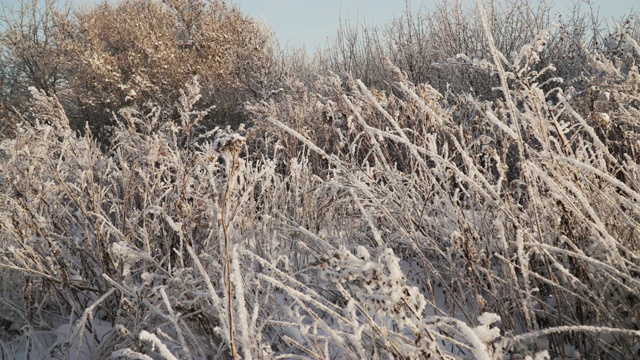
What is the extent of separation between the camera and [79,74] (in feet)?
26.0

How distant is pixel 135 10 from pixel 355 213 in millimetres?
10053

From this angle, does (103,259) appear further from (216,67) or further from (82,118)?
(82,118)

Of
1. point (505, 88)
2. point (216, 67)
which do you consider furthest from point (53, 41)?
point (505, 88)

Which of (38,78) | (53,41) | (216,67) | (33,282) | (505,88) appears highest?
(53,41)

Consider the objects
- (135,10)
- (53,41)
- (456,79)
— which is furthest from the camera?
(53,41)

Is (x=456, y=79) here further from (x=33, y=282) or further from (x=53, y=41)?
(x=53, y=41)

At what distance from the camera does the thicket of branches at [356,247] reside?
896mm

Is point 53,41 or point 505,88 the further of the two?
point 53,41

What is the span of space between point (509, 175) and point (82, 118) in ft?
25.0

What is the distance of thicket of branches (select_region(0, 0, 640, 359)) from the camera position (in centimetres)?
90

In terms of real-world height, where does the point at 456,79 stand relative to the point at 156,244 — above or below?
above

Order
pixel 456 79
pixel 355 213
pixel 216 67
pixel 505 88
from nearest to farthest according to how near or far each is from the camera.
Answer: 1. pixel 505 88
2. pixel 355 213
3. pixel 456 79
4. pixel 216 67

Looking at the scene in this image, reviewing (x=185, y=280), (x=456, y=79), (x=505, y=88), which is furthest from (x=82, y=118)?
(x=505, y=88)

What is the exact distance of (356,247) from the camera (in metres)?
1.17
